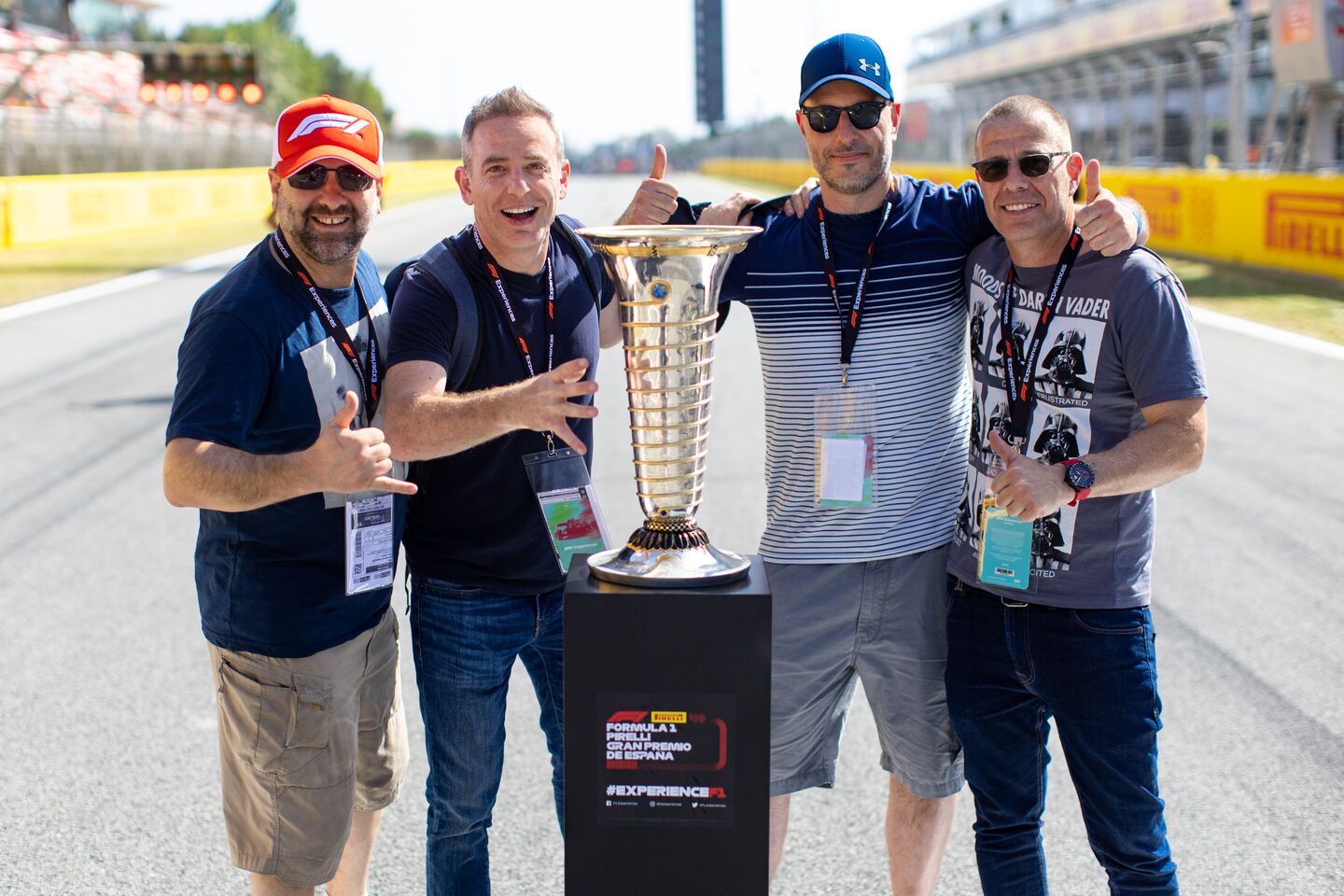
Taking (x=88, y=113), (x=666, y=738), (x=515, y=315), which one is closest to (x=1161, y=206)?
(x=515, y=315)

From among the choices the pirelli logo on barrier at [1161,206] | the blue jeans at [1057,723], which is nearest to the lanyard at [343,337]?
the blue jeans at [1057,723]

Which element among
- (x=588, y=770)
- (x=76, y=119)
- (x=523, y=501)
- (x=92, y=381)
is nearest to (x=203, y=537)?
(x=523, y=501)

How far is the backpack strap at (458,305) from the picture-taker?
9.20ft

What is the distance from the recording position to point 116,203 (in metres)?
25.2

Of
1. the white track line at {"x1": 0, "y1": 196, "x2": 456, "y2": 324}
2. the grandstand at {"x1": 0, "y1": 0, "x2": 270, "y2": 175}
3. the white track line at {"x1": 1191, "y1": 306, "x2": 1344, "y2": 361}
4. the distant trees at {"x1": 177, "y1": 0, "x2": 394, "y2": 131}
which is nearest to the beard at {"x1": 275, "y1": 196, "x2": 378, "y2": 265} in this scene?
the white track line at {"x1": 1191, "y1": 306, "x2": 1344, "y2": 361}

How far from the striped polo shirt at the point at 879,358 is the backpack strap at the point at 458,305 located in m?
0.70

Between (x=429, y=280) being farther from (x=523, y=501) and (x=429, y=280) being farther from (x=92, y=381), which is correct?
(x=92, y=381)

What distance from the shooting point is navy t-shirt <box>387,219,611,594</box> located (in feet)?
9.45

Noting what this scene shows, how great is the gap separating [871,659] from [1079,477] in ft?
2.77

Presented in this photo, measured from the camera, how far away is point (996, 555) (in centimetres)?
284

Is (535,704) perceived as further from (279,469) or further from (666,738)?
(666,738)

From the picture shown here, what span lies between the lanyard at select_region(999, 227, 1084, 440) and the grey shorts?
467 mm

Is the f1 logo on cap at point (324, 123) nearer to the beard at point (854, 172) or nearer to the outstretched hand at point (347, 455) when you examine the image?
the outstretched hand at point (347, 455)

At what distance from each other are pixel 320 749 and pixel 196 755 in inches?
67.8
